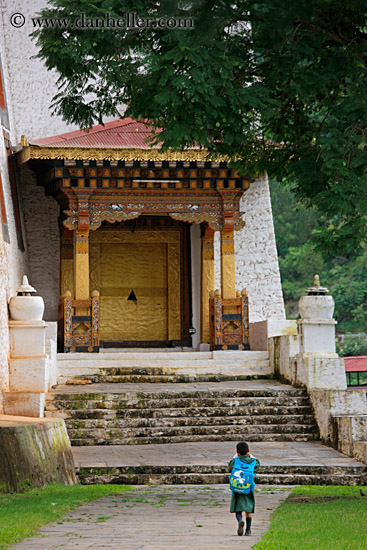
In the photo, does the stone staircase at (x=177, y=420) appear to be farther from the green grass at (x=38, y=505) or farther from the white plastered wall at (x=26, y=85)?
the white plastered wall at (x=26, y=85)

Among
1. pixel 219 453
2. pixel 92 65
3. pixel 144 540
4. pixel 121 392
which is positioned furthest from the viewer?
pixel 121 392

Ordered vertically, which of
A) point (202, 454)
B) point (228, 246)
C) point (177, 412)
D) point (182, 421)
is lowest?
point (202, 454)

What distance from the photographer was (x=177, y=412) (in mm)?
12117

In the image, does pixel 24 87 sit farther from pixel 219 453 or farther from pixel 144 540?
pixel 144 540

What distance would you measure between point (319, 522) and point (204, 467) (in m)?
3.05

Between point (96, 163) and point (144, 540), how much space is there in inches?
402

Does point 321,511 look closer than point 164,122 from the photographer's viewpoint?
Yes

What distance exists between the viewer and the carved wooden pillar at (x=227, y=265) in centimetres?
1619

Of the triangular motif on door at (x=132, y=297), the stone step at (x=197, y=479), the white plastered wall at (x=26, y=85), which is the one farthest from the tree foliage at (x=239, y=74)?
the triangular motif on door at (x=132, y=297)

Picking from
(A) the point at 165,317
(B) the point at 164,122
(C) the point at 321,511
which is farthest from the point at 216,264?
(C) the point at 321,511

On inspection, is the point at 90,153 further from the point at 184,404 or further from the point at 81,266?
the point at 184,404

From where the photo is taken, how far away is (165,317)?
18.8 metres

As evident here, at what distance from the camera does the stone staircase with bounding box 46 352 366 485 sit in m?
9.81

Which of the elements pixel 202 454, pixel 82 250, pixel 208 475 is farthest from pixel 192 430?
pixel 82 250
